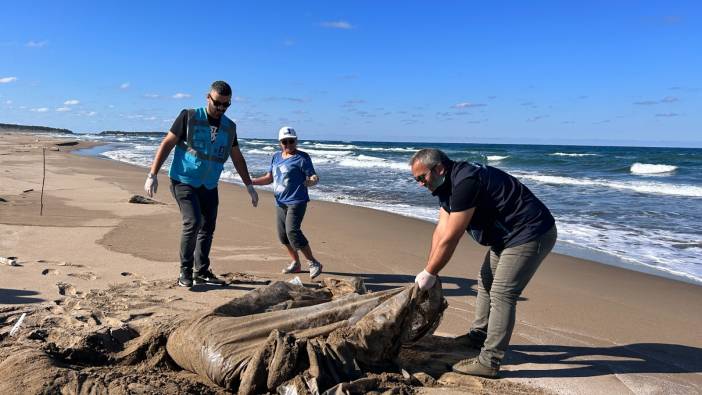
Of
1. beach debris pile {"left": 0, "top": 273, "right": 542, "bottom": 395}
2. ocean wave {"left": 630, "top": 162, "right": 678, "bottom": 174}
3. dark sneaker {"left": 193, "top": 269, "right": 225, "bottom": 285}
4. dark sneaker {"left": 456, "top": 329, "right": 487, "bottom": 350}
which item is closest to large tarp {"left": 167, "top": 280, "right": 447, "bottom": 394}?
beach debris pile {"left": 0, "top": 273, "right": 542, "bottom": 395}

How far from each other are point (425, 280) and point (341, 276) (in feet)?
9.32

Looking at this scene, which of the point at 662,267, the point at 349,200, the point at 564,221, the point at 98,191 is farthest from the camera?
the point at 349,200

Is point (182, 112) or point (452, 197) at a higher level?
point (182, 112)

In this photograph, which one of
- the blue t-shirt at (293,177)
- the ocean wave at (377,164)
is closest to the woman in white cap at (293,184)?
the blue t-shirt at (293,177)

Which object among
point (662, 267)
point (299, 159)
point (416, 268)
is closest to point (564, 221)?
point (662, 267)

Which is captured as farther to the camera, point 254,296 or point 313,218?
point 313,218

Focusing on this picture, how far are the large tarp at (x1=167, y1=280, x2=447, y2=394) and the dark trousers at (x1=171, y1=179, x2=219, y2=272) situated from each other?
5.32 ft

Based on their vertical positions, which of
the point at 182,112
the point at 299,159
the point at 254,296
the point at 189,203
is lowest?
the point at 254,296

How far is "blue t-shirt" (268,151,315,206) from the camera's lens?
5.80m

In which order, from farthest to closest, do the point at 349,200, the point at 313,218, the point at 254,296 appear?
the point at 349,200 < the point at 313,218 < the point at 254,296

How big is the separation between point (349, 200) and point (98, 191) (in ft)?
19.6

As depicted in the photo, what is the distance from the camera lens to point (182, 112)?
517cm

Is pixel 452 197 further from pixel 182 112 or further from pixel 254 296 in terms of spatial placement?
pixel 182 112

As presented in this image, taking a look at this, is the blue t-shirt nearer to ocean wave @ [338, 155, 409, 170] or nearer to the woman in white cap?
the woman in white cap
